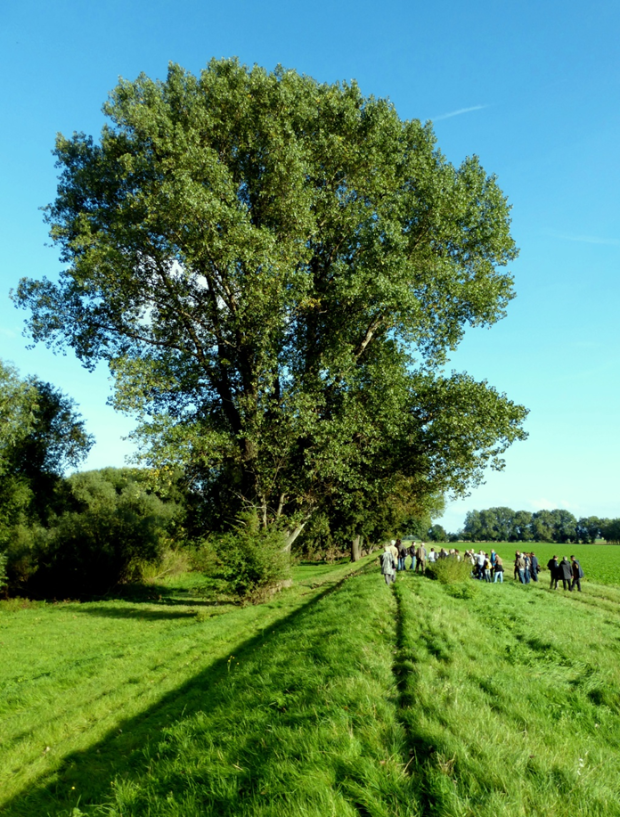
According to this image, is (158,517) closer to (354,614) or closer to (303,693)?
(354,614)

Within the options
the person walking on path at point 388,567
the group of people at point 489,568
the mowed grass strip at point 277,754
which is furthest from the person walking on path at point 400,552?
the mowed grass strip at point 277,754

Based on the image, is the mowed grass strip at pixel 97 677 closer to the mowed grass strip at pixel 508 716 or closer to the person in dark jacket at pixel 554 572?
the mowed grass strip at pixel 508 716

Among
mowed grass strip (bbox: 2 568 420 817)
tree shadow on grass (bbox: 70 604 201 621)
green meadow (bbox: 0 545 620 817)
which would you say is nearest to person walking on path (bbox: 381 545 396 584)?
green meadow (bbox: 0 545 620 817)

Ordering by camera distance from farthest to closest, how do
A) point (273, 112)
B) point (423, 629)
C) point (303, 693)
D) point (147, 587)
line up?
1. point (147, 587)
2. point (273, 112)
3. point (423, 629)
4. point (303, 693)

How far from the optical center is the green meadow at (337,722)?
4336 mm

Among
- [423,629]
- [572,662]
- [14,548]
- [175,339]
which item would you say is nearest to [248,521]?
[175,339]

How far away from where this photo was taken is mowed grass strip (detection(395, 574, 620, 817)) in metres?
4.23

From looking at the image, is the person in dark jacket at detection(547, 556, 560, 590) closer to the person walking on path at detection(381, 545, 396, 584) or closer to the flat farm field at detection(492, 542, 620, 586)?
the flat farm field at detection(492, 542, 620, 586)

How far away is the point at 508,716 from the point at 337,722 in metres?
2.33

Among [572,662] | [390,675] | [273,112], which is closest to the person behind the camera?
[390,675]

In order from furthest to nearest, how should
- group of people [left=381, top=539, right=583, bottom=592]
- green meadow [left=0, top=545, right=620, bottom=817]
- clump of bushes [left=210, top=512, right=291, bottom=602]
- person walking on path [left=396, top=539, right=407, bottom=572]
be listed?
1. person walking on path [left=396, top=539, right=407, bottom=572]
2. group of people [left=381, top=539, right=583, bottom=592]
3. clump of bushes [left=210, top=512, right=291, bottom=602]
4. green meadow [left=0, top=545, right=620, bottom=817]

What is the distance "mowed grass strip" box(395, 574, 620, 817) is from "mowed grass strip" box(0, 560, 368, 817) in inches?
160

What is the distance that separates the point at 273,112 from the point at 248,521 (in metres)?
18.1

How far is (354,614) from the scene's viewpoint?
1185cm
